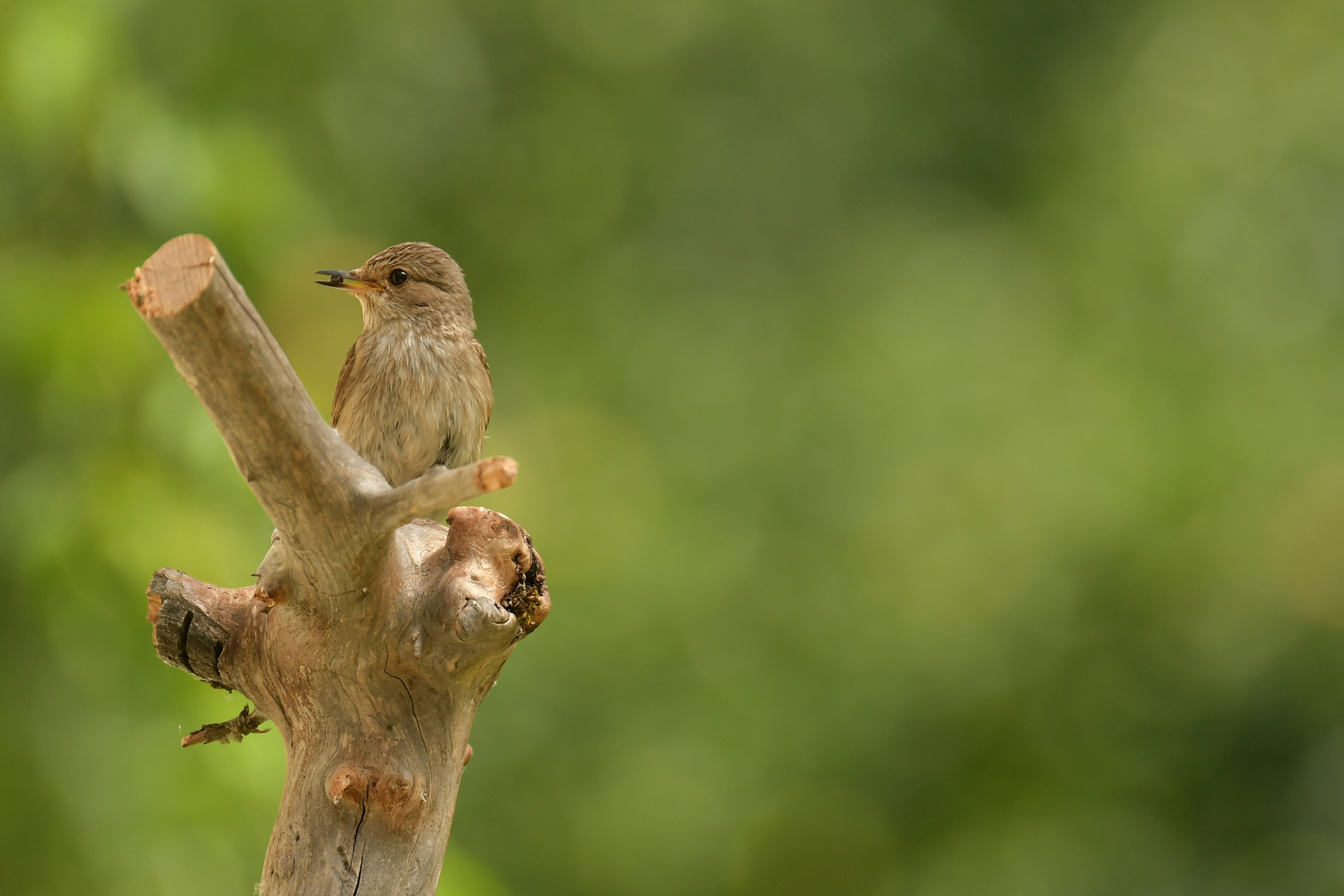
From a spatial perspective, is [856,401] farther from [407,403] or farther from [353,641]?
[353,641]

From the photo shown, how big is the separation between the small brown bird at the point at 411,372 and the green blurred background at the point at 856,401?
1.28 metres

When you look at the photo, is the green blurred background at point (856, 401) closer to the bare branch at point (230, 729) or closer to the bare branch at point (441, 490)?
the bare branch at point (230, 729)

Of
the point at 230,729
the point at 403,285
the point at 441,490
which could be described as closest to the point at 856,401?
the point at 403,285

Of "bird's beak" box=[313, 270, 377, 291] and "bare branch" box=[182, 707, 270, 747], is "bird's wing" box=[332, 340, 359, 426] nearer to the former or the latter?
"bird's beak" box=[313, 270, 377, 291]

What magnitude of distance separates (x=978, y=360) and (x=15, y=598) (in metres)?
5.92

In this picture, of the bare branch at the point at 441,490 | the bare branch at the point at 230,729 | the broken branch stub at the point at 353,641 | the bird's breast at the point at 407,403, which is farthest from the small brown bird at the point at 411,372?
the bare branch at the point at 441,490

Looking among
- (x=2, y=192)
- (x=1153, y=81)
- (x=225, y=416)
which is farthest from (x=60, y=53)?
(x=1153, y=81)

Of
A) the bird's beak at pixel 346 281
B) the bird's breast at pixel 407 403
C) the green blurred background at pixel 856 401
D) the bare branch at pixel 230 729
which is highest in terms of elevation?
the green blurred background at pixel 856 401

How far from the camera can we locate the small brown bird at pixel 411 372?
3668 millimetres

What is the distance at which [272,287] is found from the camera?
18.5 feet

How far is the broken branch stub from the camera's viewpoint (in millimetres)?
2498

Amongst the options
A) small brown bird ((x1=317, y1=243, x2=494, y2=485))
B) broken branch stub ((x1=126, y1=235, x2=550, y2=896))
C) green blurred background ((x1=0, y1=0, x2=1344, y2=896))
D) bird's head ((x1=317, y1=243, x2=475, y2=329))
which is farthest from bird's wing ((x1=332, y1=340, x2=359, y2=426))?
green blurred background ((x1=0, y1=0, x2=1344, y2=896))

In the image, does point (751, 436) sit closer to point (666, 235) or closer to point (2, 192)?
point (666, 235)

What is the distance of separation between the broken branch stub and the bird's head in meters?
1.06
